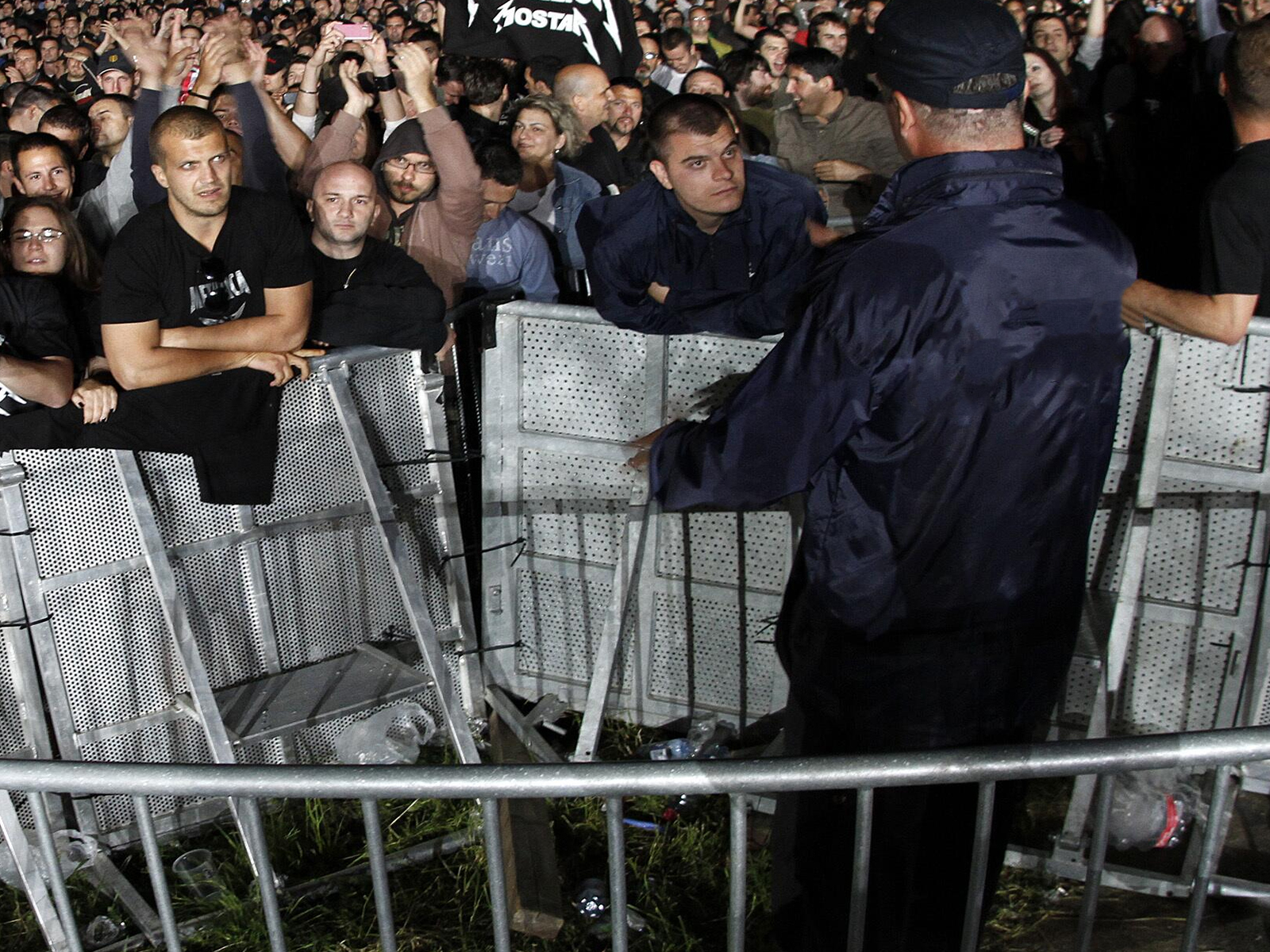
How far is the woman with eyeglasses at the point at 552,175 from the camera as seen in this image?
6.04m

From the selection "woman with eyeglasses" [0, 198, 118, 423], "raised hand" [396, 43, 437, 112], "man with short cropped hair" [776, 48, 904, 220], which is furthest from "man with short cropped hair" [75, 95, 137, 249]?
"man with short cropped hair" [776, 48, 904, 220]

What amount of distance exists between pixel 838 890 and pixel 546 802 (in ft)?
4.86

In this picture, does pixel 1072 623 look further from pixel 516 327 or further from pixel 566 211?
pixel 566 211

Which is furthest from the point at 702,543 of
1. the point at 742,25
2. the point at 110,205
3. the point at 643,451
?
the point at 742,25

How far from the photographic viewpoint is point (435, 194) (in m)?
5.70

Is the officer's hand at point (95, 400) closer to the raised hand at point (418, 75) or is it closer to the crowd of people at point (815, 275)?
the crowd of people at point (815, 275)

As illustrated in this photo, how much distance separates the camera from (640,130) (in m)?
7.98

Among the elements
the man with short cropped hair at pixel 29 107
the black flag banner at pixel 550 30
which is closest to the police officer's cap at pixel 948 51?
the black flag banner at pixel 550 30

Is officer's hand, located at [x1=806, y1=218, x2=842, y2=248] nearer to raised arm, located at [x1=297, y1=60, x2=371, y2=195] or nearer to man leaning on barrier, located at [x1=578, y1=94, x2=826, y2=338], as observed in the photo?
man leaning on barrier, located at [x1=578, y1=94, x2=826, y2=338]

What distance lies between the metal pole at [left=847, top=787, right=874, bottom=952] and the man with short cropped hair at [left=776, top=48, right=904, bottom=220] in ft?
16.3

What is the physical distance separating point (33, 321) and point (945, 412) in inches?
125

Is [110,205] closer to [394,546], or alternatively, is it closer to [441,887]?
[394,546]

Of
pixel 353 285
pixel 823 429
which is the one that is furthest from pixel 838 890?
pixel 353 285

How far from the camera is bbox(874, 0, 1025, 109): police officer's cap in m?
2.37
